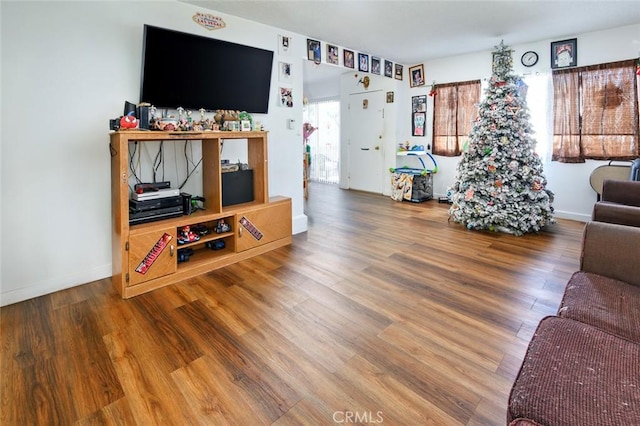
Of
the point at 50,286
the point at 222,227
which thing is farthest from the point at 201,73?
the point at 50,286

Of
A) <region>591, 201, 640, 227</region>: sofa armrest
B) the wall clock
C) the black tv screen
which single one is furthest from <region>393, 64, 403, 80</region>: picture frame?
<region>591, 201, 640, 227</region>: sofa armrest

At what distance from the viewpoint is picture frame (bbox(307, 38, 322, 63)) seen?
13.5 feet

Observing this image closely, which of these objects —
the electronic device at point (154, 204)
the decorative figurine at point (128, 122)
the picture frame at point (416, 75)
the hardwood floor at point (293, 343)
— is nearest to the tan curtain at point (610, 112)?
the hardwood floor at point (293, 343)

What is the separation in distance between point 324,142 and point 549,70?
4.65 m

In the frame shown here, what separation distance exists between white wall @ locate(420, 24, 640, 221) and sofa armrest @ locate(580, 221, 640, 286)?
134 inches

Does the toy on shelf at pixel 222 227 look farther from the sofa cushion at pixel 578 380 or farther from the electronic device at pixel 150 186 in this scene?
the sofa cushion at pixel 578 380

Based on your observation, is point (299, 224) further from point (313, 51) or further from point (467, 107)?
point (467, 107)

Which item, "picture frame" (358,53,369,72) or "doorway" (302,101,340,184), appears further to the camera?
"doorway" (302,101,340,184)

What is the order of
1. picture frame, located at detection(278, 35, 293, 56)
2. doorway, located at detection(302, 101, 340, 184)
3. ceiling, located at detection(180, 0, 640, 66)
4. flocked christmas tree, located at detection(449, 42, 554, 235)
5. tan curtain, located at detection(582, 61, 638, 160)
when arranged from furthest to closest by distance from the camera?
doorway, located at detection(302, 101, 340, 184) < tan curtain, located at detection(582, 61, 638, 160) < flocked christmas tree, located at detection(449, 42, 554, 235) < picture frame, located at detection(278, 35, 293, 56) < ceiling, located at detection(180, 0, 640, 66)

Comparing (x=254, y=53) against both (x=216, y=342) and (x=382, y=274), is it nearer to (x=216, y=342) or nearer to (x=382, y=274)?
(x=382, y=274)

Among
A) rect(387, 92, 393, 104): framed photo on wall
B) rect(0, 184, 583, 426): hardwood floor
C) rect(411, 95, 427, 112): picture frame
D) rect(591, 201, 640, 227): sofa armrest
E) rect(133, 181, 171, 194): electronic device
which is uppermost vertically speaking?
rect(387, 92, 393, 104): framed photo on wall

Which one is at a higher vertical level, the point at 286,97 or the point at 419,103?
the point at 419,103

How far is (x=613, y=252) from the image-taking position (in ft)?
5.53

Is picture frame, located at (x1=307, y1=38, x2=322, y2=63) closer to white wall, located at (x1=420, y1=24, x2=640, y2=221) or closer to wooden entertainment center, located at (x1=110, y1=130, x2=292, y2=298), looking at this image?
wooden entertainment center, located at (x1=110, y1=130, x2=292, y2=298)
